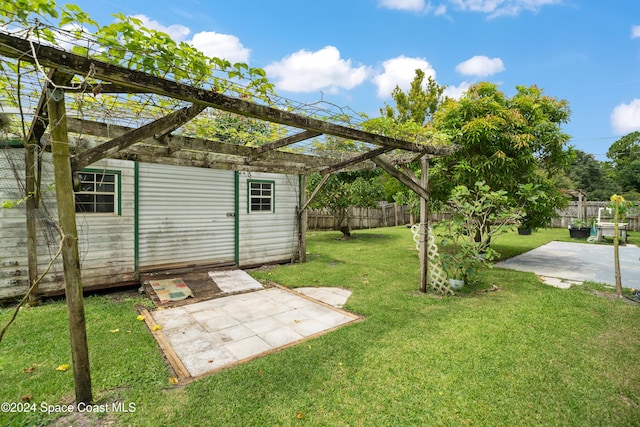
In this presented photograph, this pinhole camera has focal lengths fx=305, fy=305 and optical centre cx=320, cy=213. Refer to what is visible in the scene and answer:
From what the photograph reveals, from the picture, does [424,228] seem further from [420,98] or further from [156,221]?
[420,98]

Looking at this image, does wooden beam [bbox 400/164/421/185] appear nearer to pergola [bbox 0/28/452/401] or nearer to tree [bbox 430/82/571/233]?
pergola [bbox 0/28/452/401]

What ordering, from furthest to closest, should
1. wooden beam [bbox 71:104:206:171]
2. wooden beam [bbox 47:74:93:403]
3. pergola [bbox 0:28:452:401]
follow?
wooden beam [bbox 71:104:206:171] < wooden beam [bbox 47:74:93:403] < pergola [bbox 0:28:452:401]

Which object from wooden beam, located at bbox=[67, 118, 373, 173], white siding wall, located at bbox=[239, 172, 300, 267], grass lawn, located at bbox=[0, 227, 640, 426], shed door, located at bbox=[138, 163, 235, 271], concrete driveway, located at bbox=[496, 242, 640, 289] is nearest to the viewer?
grass lawn, located at bbox=[0, 227, 640, 426]

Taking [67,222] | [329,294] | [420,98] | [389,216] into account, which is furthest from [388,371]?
[420,98]

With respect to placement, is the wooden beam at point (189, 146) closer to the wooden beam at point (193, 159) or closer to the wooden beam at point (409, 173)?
the wooden beam at point (193, 159)

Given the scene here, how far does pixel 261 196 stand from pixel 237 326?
160 inches

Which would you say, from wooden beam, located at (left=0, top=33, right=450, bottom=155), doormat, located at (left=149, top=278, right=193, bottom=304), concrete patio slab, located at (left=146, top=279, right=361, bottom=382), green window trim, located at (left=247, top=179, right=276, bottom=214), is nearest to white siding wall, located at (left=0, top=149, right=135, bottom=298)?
doormat, located at (left=149, top=278, right=193, bottom=304)

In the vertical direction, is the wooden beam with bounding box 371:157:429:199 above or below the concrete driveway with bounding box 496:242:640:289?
above

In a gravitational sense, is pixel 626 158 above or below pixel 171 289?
above

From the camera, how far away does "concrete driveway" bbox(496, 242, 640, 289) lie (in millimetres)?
6121

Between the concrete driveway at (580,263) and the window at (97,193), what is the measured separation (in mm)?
8338

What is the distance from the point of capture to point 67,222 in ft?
6.83

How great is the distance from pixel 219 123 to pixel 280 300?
2.78 meters

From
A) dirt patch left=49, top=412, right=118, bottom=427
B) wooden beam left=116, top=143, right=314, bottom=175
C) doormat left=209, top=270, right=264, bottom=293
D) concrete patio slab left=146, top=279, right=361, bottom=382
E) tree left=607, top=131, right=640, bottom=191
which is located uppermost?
tree left=607, top=131, right=640, bottom=191
